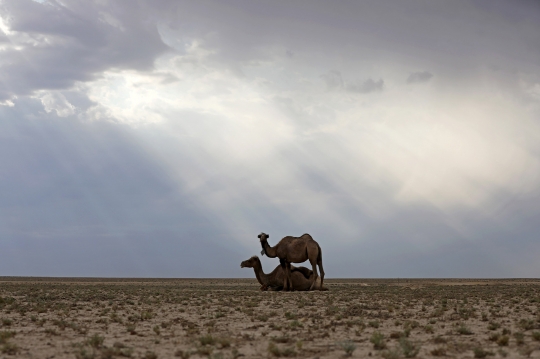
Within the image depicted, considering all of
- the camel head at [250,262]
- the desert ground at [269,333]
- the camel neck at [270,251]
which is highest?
the camel neck at [270,251]

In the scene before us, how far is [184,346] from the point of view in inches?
519

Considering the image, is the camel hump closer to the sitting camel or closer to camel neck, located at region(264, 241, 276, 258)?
the sitting camel

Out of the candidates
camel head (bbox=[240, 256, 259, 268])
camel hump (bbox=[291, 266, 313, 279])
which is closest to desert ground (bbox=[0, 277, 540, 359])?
camel hump (bbox=[291, 266, 313, 279])

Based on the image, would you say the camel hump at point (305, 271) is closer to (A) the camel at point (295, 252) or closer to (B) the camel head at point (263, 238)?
(A) the camel at point (295, 252)

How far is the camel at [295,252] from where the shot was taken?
3303cm

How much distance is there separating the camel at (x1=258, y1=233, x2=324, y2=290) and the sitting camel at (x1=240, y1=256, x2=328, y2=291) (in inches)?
16.6

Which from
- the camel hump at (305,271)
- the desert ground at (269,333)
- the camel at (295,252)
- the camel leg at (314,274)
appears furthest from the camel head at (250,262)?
the desert ground at (269,333)

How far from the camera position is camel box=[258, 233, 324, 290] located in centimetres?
3303

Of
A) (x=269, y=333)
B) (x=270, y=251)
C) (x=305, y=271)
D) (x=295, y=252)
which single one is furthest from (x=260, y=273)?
(x=269, y=333)

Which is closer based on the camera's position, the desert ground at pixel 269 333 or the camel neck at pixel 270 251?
the desert ground at pixel 269 333

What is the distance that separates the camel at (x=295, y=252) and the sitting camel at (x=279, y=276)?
421 millimetres

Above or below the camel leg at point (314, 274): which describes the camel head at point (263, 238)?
above

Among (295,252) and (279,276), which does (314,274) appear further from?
(279,276)

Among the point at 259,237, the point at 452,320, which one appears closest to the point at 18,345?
the point at 452,320
